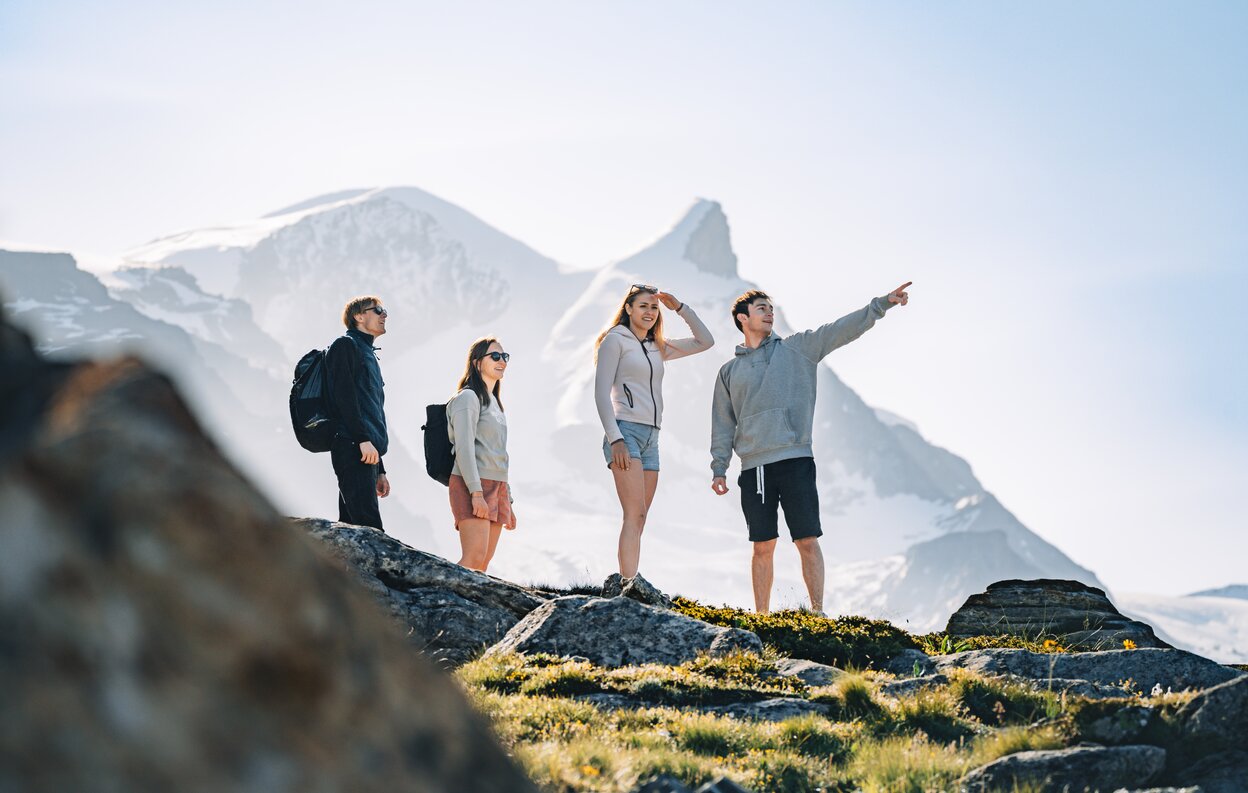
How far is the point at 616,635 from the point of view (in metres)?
10.7

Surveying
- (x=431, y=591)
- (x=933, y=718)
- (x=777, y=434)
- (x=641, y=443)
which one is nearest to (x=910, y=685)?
(x=933, y=718)

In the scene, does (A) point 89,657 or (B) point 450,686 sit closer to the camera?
(A) point 89,657

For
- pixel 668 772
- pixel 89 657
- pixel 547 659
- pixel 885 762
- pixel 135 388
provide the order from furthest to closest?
pixel 547 659, pixel 885 762, pixel 668 772, pixel 135 388, pixel 89 657

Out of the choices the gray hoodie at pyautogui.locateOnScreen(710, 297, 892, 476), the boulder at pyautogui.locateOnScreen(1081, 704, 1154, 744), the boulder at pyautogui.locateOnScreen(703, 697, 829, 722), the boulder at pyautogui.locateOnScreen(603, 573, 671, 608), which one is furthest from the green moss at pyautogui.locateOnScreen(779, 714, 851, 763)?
the gray hoodie at pyautogui.locateOnScreen(710, 297, 892, 476)

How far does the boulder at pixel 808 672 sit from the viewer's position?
9.64m

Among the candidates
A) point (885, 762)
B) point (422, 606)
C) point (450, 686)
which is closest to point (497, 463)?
point (422, 606)

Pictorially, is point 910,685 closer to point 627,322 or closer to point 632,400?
point 632,400

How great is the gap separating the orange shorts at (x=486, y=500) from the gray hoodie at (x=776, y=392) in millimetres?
2539

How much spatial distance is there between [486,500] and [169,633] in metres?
12.2

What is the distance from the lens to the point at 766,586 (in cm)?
1413

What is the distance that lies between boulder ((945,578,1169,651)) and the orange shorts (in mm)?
5445

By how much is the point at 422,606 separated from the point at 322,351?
3519 millimetres

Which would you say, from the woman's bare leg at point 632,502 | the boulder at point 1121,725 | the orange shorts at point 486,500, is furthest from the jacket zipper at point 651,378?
→ the boulder at point 1121,725

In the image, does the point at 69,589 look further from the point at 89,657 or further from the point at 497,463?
the point at 497,463
